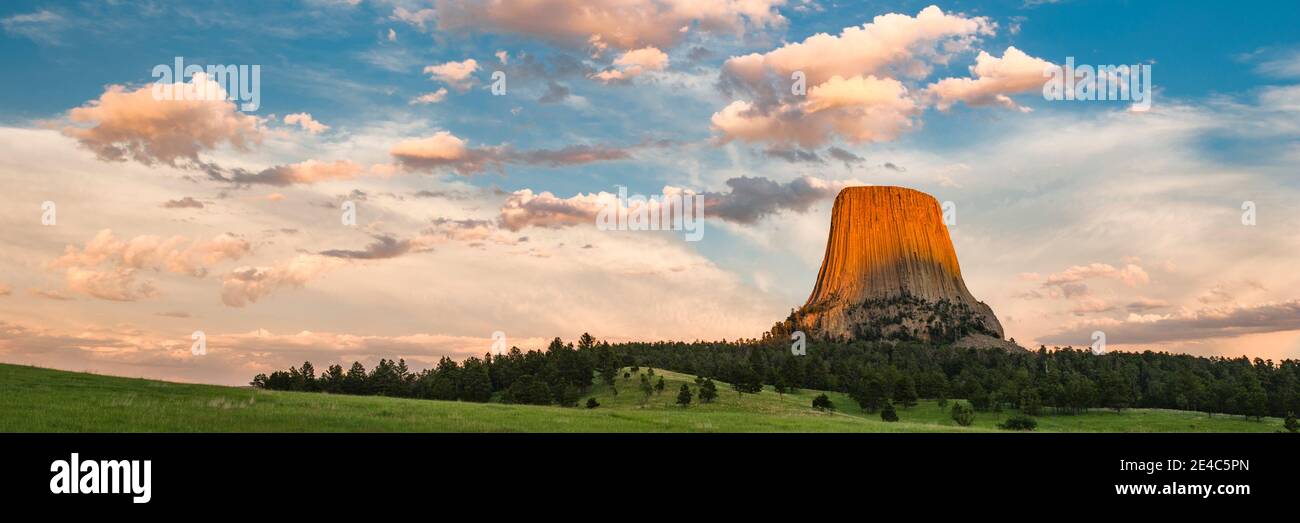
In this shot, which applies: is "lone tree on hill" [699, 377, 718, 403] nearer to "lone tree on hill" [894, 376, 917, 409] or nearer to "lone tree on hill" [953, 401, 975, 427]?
"lone tree on hill" [953, 401, 975, 427]

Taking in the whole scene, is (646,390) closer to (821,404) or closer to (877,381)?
(821,404)

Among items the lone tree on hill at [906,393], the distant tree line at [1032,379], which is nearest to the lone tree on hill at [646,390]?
the distant tree line at [1032,379]

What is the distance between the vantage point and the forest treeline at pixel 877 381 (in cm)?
13212

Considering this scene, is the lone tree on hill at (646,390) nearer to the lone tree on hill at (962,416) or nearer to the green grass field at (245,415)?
the lone tree on hill at (962,416)

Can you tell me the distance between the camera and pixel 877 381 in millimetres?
133000

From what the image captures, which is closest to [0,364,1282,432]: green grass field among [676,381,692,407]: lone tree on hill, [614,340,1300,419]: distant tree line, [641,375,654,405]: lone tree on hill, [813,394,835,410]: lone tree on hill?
[676,381,692,407]: lone tree on hill

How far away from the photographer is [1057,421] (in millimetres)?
125125

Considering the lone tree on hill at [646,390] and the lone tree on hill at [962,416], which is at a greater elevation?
the lone tree on hill at [646,390]

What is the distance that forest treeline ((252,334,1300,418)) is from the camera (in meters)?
132

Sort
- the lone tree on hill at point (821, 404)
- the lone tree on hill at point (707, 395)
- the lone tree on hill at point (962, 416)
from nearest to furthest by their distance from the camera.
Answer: the lone tree on hill at point (962, 416) → the lone tree on hill at point (707, 395) → the lone tree on hill at point (821, 404)
